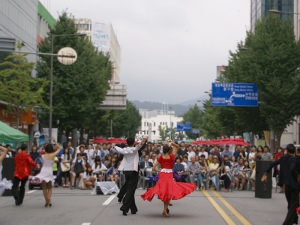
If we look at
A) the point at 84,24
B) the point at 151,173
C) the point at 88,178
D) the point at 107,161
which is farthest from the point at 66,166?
the point at 84,24

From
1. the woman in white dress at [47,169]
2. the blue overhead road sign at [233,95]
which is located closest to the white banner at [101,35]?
the blue overhead road sign at [233,95]

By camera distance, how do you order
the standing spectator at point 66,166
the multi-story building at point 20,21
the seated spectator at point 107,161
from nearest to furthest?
the standing spectator at point 66,166 < the seated spectator at point 107,161 < the multi-story building at point 20,21

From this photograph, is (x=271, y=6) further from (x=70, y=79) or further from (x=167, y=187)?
(x=167, y=187)

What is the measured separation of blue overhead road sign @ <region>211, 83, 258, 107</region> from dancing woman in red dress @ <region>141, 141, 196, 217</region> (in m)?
32.0

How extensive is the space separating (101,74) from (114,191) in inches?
1524

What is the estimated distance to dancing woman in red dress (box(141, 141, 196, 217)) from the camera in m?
13.8

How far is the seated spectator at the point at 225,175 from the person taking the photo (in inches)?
927

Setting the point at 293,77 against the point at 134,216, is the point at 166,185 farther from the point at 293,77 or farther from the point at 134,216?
the point at 293,77

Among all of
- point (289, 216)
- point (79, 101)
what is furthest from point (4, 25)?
point (289, 216)

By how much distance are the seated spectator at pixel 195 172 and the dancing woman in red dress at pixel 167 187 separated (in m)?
9.48

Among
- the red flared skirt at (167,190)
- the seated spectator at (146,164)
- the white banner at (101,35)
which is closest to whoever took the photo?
the red flared skirt at (167,190)

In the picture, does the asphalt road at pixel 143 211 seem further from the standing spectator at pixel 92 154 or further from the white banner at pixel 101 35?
the white banner at pixel 101 35

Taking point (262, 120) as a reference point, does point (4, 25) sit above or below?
above

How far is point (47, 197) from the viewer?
1623 centimetres
